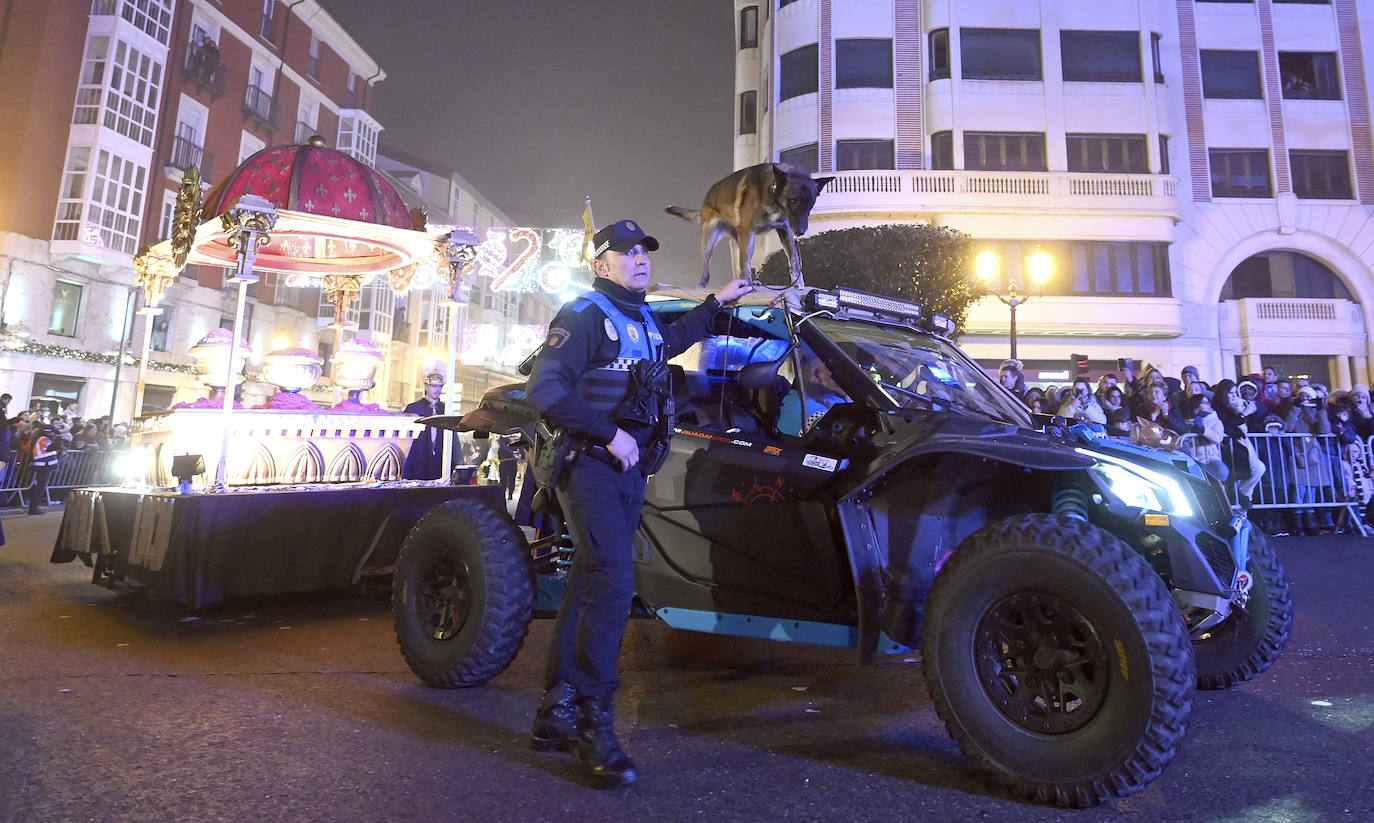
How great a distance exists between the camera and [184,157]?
2817cm

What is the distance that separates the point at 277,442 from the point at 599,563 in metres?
6.11

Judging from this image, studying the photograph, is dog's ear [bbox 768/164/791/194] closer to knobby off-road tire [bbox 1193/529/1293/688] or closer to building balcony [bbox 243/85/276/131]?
knobby off-road tire [bbox 1193/529/1293/688]

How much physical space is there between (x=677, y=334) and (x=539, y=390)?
0.77 metres

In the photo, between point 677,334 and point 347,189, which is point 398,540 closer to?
point 677,334

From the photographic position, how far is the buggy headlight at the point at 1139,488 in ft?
9.57

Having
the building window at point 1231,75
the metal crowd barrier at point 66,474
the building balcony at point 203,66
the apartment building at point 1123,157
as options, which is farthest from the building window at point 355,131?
the building window at point 1231,75

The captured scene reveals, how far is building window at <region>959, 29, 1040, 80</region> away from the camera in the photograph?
2709 cm

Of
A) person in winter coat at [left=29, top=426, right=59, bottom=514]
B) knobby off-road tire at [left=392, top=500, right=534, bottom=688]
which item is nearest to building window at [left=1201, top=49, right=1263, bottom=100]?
knobby off-road tire at [left=392, top=500, right=534, bottom=688]

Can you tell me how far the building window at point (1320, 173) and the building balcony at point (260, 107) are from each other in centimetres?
3924

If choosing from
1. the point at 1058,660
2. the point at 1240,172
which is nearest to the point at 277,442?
the point at 1058,660

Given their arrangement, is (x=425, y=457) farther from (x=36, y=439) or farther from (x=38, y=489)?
(x=36, y=439)

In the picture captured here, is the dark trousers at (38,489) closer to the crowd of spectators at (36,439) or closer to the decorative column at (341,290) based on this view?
the crowd of spectators at (36,439)

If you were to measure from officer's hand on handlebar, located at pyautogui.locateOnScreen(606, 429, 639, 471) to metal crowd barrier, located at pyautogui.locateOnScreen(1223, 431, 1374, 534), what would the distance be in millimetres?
9940

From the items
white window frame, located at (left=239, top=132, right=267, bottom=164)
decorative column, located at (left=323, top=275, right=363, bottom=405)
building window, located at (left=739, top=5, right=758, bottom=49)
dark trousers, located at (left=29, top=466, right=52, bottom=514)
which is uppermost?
building window, located at (left=739, top=5, right=758, bottom=49)
